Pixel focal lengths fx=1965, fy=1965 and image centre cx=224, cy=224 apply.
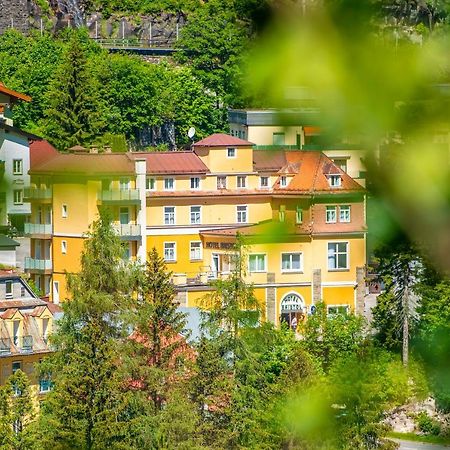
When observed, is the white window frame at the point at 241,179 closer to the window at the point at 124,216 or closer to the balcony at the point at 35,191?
the window at the point at 124,216

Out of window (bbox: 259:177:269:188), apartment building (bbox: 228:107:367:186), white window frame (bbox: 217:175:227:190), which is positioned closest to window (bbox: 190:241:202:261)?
white window frame (bbox: 217:175:227:190)

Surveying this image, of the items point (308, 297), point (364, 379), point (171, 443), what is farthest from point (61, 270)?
point (364, 379)

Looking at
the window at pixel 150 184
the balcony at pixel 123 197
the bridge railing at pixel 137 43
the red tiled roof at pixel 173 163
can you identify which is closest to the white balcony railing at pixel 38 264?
the balcony at pixel 123 197

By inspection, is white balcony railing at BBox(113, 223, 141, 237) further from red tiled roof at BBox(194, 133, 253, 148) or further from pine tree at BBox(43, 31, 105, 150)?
pine tree at BBox(43, 31, 105, 150)

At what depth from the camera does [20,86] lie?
4869cm

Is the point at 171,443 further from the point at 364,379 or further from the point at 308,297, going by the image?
the point at 364,379

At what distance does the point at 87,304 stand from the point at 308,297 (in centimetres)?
962

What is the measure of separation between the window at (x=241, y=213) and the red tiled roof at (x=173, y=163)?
966 millimetres

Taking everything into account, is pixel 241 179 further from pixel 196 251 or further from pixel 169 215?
pixel 196 251

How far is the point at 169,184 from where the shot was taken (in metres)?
35.8

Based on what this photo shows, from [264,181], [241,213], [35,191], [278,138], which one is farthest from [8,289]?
[278,138]

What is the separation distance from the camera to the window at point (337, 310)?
32.4 m

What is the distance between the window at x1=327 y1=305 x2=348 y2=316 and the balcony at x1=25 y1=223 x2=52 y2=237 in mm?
5101

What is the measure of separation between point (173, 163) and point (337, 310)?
15.5 feet
